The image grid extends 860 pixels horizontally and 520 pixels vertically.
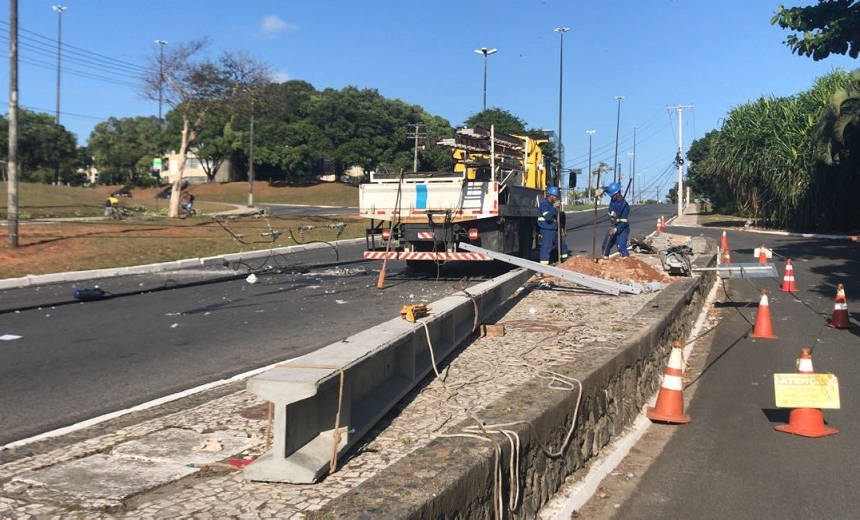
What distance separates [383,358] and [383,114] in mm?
73934

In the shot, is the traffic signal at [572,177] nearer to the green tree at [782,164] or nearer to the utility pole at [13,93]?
the utility pole at [13,93]

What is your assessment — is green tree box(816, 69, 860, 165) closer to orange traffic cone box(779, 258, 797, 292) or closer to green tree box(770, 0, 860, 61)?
green tree box(770, 0, 860, 61)

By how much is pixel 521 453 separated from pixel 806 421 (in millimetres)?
3492

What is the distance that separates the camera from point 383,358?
518 centimetres

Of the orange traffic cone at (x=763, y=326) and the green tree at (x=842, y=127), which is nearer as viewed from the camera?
the orange traffic cone at (x=763, y=326)

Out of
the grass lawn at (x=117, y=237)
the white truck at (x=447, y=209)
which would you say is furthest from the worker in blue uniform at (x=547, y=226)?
the grass lawn at (x=117, y=237)

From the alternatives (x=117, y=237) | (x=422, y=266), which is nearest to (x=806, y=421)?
(x=422, y=266)

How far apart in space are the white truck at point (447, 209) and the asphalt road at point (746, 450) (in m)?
4.98

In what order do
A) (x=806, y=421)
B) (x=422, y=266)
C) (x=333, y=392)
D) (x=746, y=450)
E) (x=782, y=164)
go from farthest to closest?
(x=782, y=164) < (x=422, y=266) < (x=806, y=421) < (x=746, y=450) < (x=333, y=392)

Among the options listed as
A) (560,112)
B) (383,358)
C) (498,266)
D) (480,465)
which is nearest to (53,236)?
(498,266)

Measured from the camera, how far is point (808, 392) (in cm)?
642

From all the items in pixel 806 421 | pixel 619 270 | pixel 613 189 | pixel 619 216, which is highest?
pixel 613 189

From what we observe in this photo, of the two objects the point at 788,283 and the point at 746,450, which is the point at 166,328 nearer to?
the point at 746,450

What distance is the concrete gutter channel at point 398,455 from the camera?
3555 millimetres
